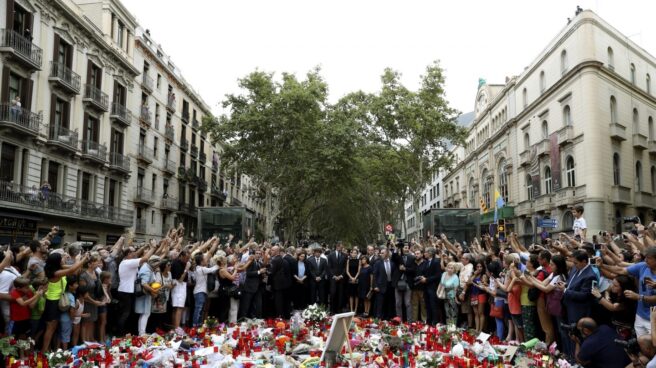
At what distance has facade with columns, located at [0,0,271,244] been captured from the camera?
2511 centimetres

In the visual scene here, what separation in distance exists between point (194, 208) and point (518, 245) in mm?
41682

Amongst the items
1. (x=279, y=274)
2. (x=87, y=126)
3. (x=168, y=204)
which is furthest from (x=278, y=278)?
(x=168, y=204)

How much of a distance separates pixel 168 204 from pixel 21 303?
36.5 meters

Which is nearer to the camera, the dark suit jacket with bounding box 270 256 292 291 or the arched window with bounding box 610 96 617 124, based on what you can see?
the dark suit jacket with bounding box 270 256 292 291

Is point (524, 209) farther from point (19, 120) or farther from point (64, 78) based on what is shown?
point (19, 120)

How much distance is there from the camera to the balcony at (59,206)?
80.2 ft

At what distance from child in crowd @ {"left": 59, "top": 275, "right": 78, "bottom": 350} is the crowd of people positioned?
0.03 metres

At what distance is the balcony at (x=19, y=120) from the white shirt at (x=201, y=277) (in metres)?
16.2

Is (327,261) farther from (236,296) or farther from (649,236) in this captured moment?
(649,236)

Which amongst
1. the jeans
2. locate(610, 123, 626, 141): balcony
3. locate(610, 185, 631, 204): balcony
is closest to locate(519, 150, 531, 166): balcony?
locate(610, 123, 626, 141): balcony

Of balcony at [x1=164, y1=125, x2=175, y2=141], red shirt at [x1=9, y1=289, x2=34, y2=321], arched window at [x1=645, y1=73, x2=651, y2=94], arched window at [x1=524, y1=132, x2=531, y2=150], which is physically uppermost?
arched window at [x1=645, y1=73, x2=651, y2=94]

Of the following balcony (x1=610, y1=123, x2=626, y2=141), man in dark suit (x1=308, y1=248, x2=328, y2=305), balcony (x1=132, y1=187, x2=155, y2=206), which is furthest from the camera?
balcony (x1=132, y1=187, x2=155, y2=206)

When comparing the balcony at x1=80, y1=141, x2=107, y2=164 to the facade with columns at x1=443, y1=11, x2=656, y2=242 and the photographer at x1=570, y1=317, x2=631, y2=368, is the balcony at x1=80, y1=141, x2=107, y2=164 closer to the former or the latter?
the facade with columns at x1=443, y1=11, x2=656, y2=242

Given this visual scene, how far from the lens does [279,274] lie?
50.1 feet
